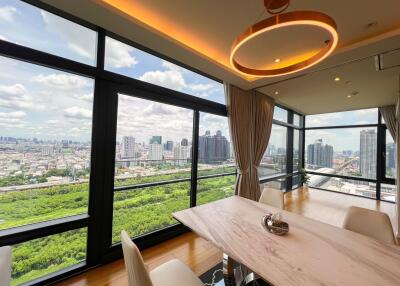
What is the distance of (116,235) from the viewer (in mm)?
2340

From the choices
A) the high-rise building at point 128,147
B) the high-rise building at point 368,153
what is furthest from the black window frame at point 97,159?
the high-rise building at point 368,153

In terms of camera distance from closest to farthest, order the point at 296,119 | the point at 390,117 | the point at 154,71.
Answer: the point at 154,71, the point at 390,117, the point at 296,119

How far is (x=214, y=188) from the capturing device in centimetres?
366

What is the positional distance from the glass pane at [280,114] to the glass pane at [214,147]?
79.4 inches

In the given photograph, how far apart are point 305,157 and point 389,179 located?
218 cm

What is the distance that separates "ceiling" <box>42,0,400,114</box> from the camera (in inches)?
71.3

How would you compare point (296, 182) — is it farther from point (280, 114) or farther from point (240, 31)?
point (240, 31)

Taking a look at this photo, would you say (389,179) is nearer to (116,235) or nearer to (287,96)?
(287,96)

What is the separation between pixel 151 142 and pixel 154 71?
104cm

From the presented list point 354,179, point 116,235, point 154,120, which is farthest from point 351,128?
point 116,235

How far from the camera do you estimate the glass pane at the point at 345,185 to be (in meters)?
5.38

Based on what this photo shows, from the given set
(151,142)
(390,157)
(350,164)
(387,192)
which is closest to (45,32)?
(151,142)

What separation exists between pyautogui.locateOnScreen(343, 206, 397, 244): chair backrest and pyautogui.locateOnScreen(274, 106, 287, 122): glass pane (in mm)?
3575

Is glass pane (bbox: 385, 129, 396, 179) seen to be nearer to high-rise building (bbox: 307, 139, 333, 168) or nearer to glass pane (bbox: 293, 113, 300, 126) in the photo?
high-rise building (bbox: 307, 139, 333, 168)
